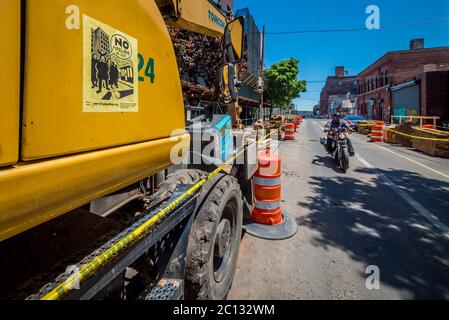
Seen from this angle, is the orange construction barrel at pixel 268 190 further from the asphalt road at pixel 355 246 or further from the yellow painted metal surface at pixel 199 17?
the yellow painted metal surface at pixel 199 17

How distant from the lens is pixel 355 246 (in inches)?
158

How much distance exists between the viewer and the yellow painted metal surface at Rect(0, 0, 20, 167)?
88 cm

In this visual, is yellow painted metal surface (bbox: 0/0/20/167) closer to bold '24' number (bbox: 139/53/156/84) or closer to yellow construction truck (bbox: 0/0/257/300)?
yellow construction truck (bbox: 0/0/257/300)

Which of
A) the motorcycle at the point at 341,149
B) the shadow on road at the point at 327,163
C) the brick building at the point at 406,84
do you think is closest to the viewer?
the motorcycle at the point at 341,149

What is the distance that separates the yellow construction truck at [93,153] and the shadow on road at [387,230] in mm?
2404

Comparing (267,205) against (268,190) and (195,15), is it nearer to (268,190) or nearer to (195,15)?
(268,190)

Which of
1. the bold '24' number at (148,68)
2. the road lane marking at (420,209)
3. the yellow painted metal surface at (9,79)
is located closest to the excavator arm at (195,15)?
the bold '24' number at (148,68)

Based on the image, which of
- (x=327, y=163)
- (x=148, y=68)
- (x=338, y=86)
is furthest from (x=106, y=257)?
(x=338, y=86)

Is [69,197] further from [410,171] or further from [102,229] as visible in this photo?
[410,171]

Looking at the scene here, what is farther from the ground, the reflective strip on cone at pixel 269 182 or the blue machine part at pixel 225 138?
the blue machine part at pixel 225 138

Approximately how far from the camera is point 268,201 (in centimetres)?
459

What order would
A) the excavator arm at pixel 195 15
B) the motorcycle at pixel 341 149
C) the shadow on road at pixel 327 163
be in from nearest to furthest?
the excavator arm at pixel 195 15, the motorcycle at pixel 341 149, the shadow on road at pixel 327 163

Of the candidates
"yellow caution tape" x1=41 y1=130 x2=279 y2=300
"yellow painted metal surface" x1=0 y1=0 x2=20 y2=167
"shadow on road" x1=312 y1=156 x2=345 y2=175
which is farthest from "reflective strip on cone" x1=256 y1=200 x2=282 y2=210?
"shadow on road" x1=312 y1=156 x2=345 y2=175

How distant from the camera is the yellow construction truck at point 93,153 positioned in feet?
Answer: 3.19
